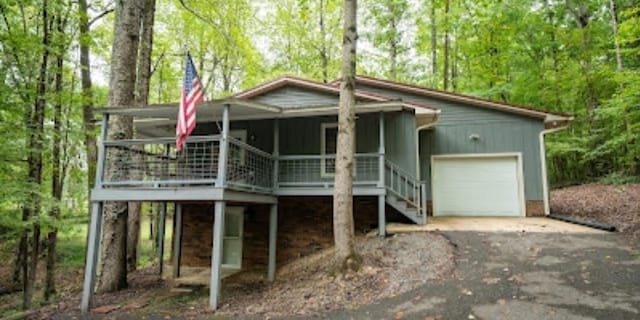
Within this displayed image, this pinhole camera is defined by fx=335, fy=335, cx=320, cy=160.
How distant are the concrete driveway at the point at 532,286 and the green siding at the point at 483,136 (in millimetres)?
4278

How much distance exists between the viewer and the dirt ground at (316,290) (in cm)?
563

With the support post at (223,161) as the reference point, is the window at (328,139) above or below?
above

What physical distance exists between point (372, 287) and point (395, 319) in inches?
51.1

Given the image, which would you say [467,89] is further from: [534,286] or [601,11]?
[534,286]

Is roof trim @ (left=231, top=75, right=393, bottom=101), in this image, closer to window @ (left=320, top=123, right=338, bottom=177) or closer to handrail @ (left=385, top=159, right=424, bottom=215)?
window @ (left=320, top=123, right=338, bottom=177)

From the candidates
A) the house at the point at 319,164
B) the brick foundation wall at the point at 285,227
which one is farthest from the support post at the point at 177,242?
the brick foundation wall at the point at 285,227

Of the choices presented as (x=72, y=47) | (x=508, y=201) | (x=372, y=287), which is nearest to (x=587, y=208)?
(x=508, y=201)

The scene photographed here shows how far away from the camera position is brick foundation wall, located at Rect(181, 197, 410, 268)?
382 inches

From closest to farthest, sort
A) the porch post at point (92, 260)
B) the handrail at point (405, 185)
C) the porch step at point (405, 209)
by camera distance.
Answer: the porch post at point (92, 260), the porch step at point (405, 209), the handrail at point (405, 185)

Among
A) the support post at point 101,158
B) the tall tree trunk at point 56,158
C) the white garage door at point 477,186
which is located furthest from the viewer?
the white garage door at point 477,186

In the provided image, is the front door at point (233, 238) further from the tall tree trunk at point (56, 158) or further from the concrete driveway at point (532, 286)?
the concrete driveway at point (532, 286)

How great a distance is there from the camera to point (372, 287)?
5816mm

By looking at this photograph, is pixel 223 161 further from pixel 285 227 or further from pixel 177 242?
pixel 177 242

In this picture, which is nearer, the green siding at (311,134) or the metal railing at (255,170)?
the metal railing at (255,170)
